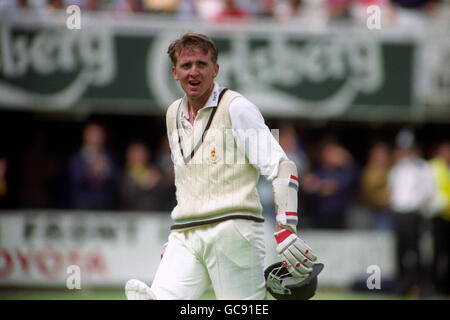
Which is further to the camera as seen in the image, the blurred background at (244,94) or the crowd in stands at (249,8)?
the crowd in stands at (249,8)

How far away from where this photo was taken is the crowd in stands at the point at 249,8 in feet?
42.4

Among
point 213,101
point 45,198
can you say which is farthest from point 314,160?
point 213,101

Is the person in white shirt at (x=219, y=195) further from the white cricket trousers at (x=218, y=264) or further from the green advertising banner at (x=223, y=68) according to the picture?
the green advertising banner at (x=223, y=68)

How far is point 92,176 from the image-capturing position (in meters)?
12.7

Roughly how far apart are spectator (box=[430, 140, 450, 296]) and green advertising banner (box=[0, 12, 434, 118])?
43.5 inches

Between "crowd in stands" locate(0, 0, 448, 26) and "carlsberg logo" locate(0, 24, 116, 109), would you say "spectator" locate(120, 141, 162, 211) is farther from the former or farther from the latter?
"crowd in stands" locate(0, 0, 448, 26)

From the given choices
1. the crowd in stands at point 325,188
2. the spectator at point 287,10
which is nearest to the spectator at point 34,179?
the crowd in stands at point 325,188

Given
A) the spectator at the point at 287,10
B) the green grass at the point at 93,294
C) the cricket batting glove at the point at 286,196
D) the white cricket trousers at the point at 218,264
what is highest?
the spectator at the point at 287,10

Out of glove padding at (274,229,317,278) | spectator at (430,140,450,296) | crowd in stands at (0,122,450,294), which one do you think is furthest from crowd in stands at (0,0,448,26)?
glove padding at (274,229,317,278)

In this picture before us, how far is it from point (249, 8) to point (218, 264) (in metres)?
9.50

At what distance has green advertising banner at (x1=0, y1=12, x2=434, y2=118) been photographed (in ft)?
41.4

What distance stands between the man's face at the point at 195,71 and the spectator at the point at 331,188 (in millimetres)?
8643

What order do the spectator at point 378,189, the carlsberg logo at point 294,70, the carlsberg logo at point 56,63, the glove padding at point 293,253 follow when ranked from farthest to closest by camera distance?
the spectator at point 378,189
the carlsberg logo at point 294,70
the carlsberg logo at point 56,63
the glove padding at point 293,253

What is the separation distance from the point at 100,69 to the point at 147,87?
2.73 feet
